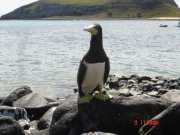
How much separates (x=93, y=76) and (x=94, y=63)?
33 centimetres

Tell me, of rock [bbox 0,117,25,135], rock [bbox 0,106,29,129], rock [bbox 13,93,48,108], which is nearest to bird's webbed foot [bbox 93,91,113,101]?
rock [bbox 0,117,25,135]

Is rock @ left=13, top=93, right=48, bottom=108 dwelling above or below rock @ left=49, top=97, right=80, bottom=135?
below

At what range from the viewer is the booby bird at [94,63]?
41.8ft

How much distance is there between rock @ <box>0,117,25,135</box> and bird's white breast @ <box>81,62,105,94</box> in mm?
1808

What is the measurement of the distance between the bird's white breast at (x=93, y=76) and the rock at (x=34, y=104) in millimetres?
5106

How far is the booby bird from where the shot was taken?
1274 cm

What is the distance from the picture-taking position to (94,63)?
12.8 metres

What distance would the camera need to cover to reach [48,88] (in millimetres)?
29156

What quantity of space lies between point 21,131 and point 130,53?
3992 cm

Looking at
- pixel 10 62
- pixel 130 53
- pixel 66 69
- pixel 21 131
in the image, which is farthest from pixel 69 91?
pixel 130 53

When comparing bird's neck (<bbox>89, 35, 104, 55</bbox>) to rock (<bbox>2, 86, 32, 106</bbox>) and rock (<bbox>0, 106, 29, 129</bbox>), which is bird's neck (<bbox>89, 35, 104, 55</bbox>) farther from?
rock (<bbox>2, 86, 32, 106</bbox>)

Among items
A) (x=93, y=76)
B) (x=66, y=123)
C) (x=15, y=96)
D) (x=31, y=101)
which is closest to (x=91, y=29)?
(x=93, y=76)

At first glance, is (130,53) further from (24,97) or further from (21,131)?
(21,131)

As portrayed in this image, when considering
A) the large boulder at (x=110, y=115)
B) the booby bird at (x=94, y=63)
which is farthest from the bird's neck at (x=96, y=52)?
the large boulder at (x=110, y=115)
